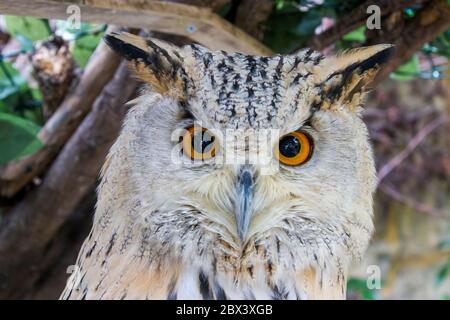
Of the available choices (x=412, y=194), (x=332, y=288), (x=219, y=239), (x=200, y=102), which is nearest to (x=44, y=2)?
(x=200, y=102)

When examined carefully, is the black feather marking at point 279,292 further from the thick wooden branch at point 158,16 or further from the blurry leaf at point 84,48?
the blurry leaf at point 84,48

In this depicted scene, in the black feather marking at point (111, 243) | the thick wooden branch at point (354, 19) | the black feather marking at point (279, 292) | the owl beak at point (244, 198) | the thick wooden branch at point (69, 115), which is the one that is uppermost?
the thick wooden branch at point (354, 19)

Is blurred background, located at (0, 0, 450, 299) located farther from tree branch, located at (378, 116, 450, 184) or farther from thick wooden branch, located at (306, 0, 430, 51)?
tree branch, located at (378, 116, 450, 184)

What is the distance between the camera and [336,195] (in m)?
1.31

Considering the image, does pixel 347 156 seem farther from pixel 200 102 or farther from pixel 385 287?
pixel 385 287

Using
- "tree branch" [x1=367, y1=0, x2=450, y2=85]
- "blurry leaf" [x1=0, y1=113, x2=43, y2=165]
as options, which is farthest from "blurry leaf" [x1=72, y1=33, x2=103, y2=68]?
"tree branch" [x1=367, y1=0, x2=450, y2=85]

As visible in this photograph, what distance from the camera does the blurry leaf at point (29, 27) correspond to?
187 centimetres

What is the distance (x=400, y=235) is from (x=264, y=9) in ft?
11.7

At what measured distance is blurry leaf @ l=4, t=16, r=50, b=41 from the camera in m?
1.87

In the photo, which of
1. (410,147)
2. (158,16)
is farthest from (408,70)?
(410,147)

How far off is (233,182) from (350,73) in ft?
1.20

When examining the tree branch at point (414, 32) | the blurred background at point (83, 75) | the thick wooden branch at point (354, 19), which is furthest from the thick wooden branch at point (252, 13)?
the tree branch at point (414, 32)

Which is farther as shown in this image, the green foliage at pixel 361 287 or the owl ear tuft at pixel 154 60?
the green foliage at pixel 361 287
